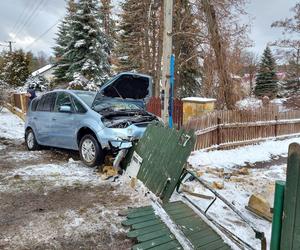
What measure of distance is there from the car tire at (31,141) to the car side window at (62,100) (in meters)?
1.38

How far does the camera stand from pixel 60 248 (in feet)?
11.0

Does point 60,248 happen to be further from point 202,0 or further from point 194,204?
point 202,0

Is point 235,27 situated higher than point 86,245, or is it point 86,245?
point 235,27

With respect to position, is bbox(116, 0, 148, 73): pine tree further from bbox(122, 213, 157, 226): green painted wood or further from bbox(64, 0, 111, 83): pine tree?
bbox(122, 213, 157, 226): green painted wood

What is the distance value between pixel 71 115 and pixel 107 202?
9.70 ft

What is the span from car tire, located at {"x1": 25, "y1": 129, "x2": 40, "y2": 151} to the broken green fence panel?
153 inches

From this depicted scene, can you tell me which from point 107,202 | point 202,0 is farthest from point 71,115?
point 202,0

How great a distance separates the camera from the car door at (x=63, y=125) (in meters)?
7.05

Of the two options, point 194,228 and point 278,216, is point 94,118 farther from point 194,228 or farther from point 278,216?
point 278,216

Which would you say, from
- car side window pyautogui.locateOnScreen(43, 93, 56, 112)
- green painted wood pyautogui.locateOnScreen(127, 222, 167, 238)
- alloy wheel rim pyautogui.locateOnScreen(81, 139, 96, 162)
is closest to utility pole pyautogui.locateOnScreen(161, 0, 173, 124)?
alloy wheel rim pyautogui.locateOnScreen(81, 139, 96, 162)

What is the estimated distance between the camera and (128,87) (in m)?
7.82

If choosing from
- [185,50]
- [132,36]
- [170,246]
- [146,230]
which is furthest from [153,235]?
[132,36]

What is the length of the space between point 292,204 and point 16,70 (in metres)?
31.2

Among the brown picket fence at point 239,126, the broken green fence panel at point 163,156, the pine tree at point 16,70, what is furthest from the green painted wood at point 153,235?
the pine tree at point 16,70
